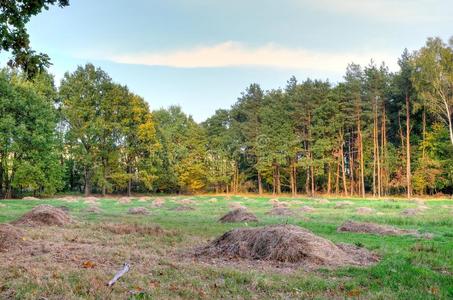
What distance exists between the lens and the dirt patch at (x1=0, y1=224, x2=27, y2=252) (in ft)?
37.3

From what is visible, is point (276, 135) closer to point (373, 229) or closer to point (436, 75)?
point (436, 75)

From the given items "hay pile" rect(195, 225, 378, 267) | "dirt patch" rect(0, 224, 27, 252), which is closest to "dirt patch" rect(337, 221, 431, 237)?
"hay pile" rect(195, 225, 378, 267)

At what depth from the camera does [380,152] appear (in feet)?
189

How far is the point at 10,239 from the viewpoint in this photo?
11.9m

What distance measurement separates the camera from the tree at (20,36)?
36.5 feet

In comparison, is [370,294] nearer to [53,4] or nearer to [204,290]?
[204,290]

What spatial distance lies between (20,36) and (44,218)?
29.6 ft

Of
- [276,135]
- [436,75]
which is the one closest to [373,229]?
[436,75]

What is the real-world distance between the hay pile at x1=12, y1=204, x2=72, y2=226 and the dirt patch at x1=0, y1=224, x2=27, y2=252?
4260 millimetres

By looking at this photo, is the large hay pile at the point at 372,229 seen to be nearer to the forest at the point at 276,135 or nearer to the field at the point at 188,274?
the field at the point at 188,274

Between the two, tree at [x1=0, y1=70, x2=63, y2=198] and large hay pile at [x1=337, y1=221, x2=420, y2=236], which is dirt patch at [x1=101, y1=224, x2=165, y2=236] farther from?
tree at [x1=0, y1=70, x2=63, y2=198]

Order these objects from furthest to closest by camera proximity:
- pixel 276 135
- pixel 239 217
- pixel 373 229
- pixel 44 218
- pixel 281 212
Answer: pixel 276 135 → pixel 281 212 → pixel 239 217 → pixel 44 218 → pixel 373 229

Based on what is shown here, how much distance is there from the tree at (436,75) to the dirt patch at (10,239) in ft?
141

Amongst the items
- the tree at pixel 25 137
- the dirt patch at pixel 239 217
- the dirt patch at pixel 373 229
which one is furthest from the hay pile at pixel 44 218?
the tree at pixel 25 137
